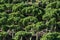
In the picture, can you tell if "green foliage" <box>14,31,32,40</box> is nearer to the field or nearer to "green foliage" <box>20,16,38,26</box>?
the field

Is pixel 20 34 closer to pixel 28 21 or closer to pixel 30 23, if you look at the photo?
pixel 28 21

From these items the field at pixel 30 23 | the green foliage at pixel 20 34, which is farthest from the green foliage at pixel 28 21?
the green foliage at pixel 20 34

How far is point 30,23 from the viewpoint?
93.8ft

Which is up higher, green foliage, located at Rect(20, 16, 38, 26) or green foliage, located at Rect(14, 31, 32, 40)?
green foliage, located at Rect(20, 16, 38, 26)

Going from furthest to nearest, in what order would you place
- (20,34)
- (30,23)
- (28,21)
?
(30,23) < (28,21) < (20,34)

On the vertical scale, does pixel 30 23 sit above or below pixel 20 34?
above

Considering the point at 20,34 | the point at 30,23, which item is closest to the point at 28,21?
the point at 30,23

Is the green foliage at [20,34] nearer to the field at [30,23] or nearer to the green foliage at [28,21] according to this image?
the field at [30,23]

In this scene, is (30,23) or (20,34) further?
(30,23)

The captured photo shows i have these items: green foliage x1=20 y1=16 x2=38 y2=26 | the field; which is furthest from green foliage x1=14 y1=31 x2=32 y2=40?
green foliage x1=20 y1=16 x2=38 y2=26

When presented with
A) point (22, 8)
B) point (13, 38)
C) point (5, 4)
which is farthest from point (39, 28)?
point (5, 4)

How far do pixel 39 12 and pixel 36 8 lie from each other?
2.39 feet

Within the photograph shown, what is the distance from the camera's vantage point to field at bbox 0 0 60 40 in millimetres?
26281

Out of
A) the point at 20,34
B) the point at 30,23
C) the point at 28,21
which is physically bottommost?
the point at 20,34
